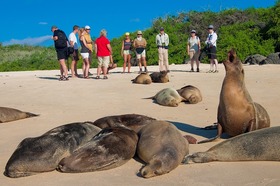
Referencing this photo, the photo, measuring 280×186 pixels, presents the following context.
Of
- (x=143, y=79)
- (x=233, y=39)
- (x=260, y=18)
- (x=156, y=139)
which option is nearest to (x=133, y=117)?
(x=156, y=139)

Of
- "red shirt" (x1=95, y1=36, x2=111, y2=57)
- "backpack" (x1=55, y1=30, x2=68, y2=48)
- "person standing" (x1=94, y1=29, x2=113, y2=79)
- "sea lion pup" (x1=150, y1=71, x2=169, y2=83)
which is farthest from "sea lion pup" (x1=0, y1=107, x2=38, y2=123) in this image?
"red shirt" (x1=95, y1=36, x2=111, y2=57)

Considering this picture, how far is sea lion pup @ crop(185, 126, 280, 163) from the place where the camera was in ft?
15.9

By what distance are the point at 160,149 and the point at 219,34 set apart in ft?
82.3

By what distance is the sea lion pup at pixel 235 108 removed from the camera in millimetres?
5852

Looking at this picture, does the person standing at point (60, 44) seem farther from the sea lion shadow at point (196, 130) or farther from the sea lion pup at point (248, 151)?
the sea lion pup at point (248, 151)

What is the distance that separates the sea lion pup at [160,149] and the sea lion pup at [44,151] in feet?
2.42

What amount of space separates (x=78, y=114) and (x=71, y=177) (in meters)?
3.84

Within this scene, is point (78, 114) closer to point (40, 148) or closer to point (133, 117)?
point (133, 117)

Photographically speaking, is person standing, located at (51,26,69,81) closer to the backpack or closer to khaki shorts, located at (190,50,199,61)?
the backpack

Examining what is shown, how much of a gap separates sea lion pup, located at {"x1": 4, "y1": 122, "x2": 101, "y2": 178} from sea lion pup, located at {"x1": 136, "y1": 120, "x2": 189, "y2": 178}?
74 cm

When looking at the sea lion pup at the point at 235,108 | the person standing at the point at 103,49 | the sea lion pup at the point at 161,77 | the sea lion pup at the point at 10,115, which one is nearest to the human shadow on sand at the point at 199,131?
the sea lion pup at the point at 235,108

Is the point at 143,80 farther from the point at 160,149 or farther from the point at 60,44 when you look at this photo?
the point at 160,149

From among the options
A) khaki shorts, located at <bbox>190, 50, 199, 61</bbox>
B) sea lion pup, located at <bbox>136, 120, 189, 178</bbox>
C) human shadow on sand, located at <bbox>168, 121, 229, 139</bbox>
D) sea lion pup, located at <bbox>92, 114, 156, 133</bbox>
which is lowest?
human shadow on sand, located at <bbox>168, 121, 229, 139</bbox>

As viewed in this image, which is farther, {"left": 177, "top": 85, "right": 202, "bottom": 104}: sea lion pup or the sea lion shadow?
{"left": 177, "top": 85, "right": 202, "bottom": 104}: sea lion pup
